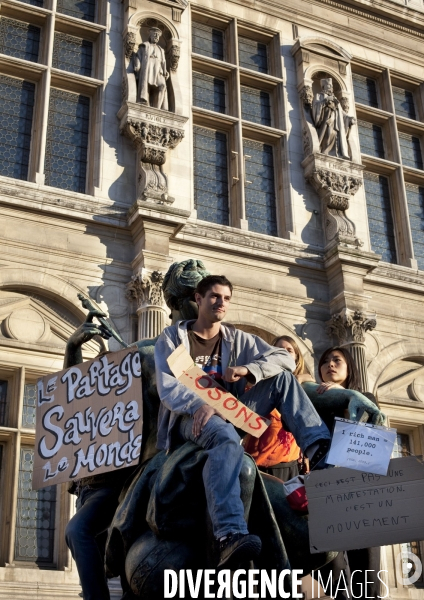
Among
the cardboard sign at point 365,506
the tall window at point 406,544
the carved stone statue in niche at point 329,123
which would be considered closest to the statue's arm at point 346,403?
the cardboard sign at point 365,506

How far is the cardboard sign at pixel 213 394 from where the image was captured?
122 inches

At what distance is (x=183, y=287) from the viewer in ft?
12.1

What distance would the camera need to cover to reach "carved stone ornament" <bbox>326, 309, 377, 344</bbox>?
39.0ft

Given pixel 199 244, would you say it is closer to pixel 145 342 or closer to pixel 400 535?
pixel 145 342

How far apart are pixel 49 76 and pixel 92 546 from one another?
32.3ft

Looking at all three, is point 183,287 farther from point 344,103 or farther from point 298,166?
point 344,103

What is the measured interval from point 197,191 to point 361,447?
998cm

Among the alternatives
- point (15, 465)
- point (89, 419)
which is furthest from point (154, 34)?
point (89, 419)

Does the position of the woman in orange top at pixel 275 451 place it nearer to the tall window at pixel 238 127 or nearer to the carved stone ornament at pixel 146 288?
the carved stone ornament at pixel 146 288

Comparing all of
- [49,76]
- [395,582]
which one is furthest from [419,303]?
[49,76]

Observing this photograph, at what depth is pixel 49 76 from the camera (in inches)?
477

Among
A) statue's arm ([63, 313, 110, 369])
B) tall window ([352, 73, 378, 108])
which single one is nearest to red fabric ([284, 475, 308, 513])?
statue's arm ([63, 313, 110, 369])

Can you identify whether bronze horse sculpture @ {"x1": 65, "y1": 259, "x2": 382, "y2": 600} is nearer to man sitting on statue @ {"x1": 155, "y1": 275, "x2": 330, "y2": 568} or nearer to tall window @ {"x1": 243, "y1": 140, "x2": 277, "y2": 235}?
man sitting on statue @ {"x1": 155, "y1": 275, "x2": 330, "y2": 568}

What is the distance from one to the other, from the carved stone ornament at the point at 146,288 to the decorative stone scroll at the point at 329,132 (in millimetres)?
3132
